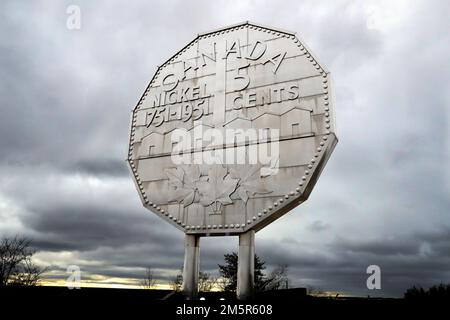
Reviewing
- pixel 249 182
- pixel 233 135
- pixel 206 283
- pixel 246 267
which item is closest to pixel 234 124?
pixel 233 135

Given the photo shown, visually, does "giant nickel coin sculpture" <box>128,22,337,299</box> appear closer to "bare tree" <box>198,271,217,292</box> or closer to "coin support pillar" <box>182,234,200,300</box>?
"coin support pillar" <box>182,234,200,300</box>

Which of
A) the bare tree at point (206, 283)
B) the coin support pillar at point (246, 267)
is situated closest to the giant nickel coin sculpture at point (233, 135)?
the coin support pillar at point (246, 267)

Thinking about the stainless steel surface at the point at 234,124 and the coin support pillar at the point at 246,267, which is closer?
the coin support pillar at the point at 246,267

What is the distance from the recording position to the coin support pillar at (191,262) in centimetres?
1080

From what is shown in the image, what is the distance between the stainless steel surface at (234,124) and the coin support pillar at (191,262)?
316 millimetres

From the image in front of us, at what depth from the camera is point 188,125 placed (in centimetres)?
1205

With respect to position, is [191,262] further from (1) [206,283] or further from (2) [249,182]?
(1) [206,283]

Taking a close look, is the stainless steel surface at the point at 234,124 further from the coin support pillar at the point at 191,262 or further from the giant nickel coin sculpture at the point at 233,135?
the coin support pillar at the point at 191,262

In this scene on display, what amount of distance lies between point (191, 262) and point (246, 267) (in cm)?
168
